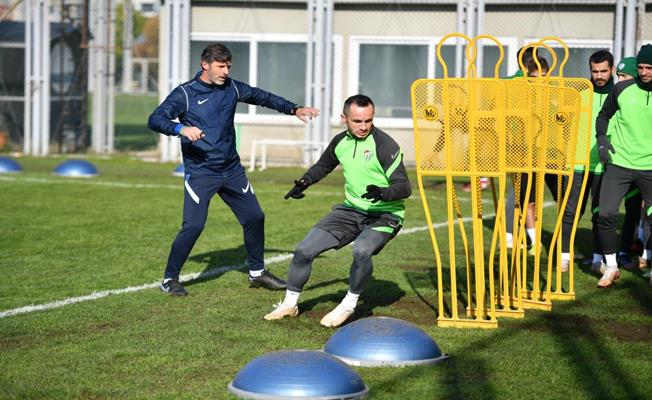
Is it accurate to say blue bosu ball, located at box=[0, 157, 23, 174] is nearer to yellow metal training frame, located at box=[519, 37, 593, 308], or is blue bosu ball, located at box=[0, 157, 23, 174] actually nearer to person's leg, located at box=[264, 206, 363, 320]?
yellow metal training frame, located at box=[519, 37, 593, 308]

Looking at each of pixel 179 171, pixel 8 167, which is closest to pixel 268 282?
pixel 179 171

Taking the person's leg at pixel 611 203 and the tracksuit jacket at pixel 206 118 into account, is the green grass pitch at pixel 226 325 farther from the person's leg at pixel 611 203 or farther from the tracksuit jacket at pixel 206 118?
the tracksuit jacket at pixel 206 118

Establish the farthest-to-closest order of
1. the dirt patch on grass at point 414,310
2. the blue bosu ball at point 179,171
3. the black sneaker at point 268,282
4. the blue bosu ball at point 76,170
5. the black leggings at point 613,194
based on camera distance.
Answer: the blue bosu ball at point 179,171 → the blue bosu ball at point 76,170 → the black leggings at point 613,194 → the black sneaker at point 268,282 → the dirt patch on grass at point 414,310

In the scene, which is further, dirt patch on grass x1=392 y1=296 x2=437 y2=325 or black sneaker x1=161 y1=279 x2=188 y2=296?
black sneaker x1=161 y1=279 x2=188 y2=296

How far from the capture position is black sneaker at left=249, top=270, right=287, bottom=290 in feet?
33.4

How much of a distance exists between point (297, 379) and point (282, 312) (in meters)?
2.68

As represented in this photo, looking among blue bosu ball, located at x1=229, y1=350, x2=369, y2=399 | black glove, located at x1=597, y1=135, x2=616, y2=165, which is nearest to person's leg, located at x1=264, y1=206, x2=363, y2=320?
blue bosu ball, located at x1=229, y1=350, x2=369, y2=399

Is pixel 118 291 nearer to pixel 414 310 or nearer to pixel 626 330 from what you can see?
pixel 414 310

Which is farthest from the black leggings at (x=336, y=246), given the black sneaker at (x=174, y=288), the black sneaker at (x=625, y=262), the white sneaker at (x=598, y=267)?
the black sneaker at (x=625, y=262)

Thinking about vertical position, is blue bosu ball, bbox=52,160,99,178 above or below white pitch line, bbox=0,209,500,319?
above

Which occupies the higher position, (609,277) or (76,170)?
(76,170)

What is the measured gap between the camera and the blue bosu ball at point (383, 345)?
6.92 metres

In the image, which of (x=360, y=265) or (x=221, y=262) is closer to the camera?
(x=360, y=265)

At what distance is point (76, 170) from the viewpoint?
21.7 metres
